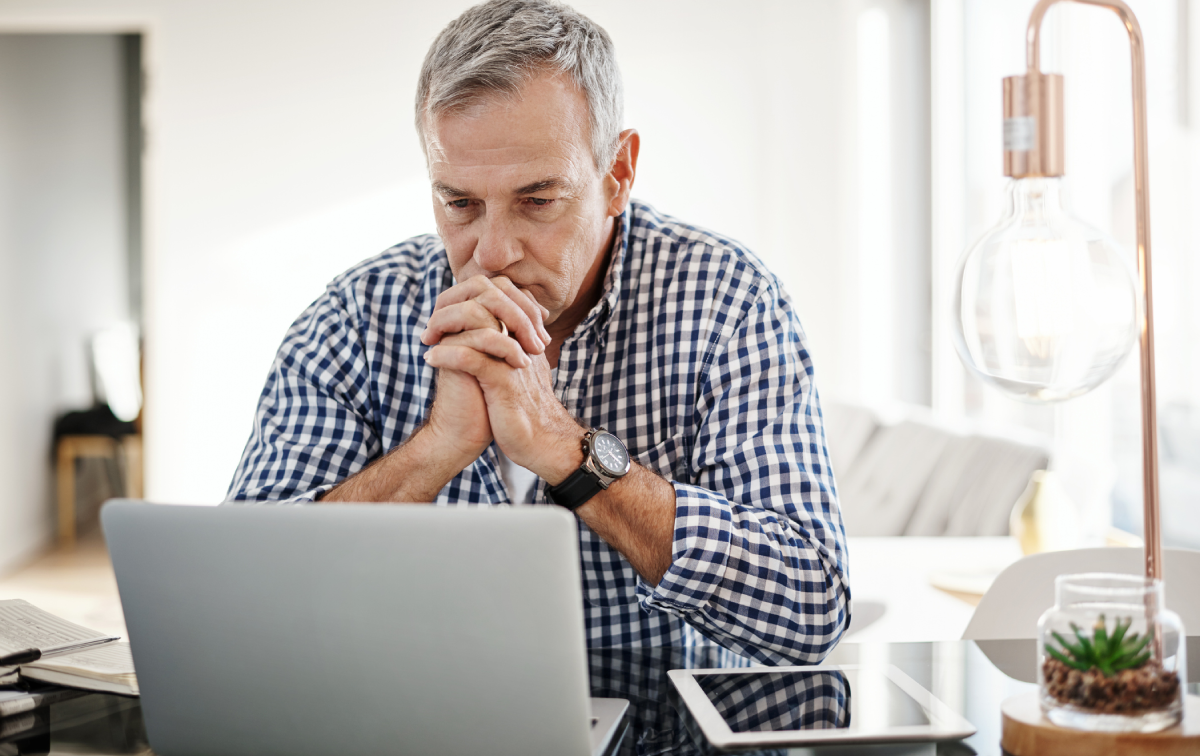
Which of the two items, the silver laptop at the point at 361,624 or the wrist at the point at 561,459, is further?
the wrist at the point at 561,459

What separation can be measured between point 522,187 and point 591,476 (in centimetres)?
34

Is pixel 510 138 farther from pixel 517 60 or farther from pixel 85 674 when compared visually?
Result: pixel 85 674

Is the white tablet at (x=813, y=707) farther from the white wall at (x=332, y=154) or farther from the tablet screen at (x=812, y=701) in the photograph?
the white wall at (x=332, y=154)

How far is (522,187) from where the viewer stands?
3.69 feet

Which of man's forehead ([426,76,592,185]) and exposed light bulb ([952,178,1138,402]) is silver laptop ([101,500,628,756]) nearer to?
exposed light bulb ([952,178,1138,402])

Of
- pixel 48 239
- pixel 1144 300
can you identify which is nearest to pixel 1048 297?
pixel 1144 300

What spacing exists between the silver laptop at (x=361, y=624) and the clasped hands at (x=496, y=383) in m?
0.41

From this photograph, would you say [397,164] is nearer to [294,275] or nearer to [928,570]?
[294,275]

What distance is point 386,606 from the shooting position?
0.63 m

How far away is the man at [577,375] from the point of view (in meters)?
1.03

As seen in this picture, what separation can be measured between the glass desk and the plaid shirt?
77 mm

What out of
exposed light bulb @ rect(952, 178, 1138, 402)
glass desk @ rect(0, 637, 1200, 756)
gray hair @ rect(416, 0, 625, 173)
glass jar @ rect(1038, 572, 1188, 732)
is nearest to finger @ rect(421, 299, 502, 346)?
gray hair @ rect(416, 0, 625, 173)

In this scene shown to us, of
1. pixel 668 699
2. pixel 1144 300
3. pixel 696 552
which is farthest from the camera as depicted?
pixel 696 552

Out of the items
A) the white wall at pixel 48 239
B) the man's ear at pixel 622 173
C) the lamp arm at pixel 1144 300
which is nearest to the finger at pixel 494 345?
the man's ear at pixel 622 173
